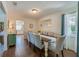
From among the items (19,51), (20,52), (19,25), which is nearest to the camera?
(19,25)

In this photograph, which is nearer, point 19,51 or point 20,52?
point 20,52

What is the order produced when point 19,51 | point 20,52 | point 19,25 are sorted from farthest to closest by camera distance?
point 19,51 < point 20,52 < point 19,25

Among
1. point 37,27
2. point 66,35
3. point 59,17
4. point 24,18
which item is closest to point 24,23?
point 24,18

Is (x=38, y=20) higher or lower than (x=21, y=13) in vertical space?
lower

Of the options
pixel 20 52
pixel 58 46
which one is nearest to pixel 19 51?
pixel 20 52

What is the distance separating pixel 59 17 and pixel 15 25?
1.30 meters

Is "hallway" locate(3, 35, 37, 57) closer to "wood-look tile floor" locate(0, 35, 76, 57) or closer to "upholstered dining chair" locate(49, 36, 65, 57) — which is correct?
"wood-look tile floor" locate(0, 35, 76, 57)

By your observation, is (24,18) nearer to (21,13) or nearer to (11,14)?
(21,13)

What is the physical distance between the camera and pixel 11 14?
141 inches

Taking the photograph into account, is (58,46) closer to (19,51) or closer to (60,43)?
(60,43)

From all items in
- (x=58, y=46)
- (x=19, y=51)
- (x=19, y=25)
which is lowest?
(x=19, y=51)

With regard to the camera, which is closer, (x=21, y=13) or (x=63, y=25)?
(x=63, y=25)

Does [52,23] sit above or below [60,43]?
above

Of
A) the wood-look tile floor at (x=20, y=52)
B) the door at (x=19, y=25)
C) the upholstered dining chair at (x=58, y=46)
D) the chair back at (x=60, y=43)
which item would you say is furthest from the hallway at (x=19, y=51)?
the chair back at (x=60, y=43)
